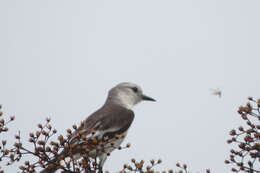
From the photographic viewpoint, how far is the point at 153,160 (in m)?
5.05

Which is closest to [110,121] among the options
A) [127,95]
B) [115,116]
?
[115,116]

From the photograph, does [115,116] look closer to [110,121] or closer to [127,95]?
[110,121]

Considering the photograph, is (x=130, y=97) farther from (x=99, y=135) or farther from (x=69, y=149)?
(x=69, y=149)

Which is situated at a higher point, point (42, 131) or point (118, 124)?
point (42, 131)

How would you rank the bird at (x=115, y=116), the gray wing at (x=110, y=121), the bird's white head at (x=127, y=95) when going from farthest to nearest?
the bird's white head at (x=127, y=95)
the gray wing at (x=110, y=121)
the bird at (x=115, y=116)

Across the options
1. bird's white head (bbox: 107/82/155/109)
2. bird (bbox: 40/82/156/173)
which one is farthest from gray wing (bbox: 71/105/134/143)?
bird's white head (bbox: 107/82/155/109)

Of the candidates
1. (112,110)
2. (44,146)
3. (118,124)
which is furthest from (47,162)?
(112,110)

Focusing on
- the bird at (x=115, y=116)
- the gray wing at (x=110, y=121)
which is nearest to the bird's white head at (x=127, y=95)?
the bird at (x=115, y=116)

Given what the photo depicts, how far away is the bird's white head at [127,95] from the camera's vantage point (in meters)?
12.3

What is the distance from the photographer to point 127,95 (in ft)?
41.5

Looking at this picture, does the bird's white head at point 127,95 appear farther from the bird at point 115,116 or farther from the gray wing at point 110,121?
the gray wing at point 110,121

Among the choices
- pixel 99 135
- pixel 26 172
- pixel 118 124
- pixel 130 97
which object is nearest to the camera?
pixel 26 172

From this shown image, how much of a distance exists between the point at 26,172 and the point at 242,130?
115 inches

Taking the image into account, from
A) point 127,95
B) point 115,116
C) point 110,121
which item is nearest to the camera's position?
point 110,121
